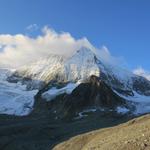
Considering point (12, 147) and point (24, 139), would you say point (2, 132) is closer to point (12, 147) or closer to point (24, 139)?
point (24, 139)

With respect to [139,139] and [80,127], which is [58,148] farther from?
[80,127]

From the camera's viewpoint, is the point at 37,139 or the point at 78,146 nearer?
the point at 78,146

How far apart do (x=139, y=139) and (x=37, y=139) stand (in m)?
78.5

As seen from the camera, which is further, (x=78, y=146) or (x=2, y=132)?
(x=2, y=132)

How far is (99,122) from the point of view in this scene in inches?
6531

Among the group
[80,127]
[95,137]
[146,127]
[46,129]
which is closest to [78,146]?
[95,137]

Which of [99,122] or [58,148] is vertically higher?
[99,122]

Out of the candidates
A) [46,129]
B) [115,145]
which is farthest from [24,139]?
[115,145]

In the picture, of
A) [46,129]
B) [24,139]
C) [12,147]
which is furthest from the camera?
[46,129]

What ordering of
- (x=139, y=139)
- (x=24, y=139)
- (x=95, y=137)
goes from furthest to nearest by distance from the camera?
→ (x=24, y=139), (x=95, y=137), (x=139, y=139)

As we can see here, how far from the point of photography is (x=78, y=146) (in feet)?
238

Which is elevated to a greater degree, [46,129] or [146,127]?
[46,129]

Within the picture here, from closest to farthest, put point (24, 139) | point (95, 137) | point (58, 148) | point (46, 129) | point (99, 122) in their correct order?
point (95, 137), point (58, 148), point (24, 139), point (46, 129), point (99, 122)

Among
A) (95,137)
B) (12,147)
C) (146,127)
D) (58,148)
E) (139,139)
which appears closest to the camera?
(139,139)
